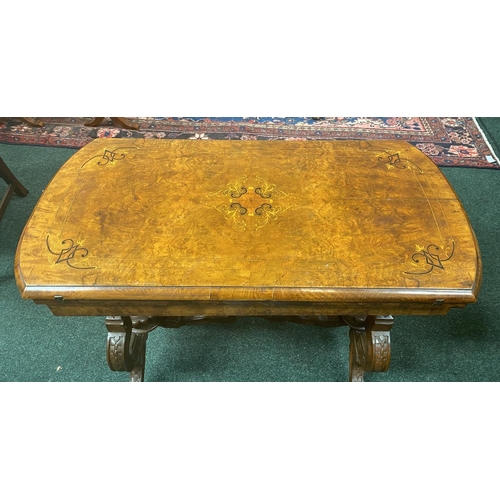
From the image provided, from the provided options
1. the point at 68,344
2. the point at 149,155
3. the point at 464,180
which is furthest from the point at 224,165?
the point at 464,180

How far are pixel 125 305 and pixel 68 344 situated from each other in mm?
855

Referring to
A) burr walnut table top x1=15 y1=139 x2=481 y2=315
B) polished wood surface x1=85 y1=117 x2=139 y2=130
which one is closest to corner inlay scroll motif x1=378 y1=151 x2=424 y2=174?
burr walnut table top x1=15 y1=139 x2=481 y2=315

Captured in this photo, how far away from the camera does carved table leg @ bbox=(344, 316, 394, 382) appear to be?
5.11 ft

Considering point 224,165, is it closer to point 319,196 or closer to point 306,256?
point 319,196

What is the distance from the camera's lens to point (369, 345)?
1.59 m

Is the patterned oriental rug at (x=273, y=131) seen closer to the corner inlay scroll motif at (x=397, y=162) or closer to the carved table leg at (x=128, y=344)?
the corner inlay scroll motif at (x=397, y=162)

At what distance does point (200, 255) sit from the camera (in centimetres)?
133

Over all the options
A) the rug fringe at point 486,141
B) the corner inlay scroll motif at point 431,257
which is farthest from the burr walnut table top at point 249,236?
the rug fringe at point 486,141

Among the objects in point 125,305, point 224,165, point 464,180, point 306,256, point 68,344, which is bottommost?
point 68,344

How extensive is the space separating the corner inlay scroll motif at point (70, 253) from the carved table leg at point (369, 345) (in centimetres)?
108

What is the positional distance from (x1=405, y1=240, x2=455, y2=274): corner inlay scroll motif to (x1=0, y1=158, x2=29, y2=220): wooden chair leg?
2.42 metres

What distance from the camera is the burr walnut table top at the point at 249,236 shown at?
126 cm

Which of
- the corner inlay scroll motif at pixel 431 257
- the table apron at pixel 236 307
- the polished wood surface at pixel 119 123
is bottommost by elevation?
the polished wood surface at pixel 119 123

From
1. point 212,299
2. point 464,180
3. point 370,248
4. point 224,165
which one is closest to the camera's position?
point 212,299
